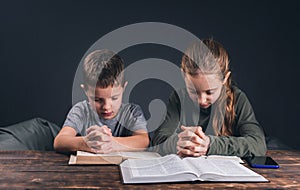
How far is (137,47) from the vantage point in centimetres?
247

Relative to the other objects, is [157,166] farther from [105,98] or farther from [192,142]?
[105,98]

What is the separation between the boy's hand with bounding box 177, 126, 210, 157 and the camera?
4.74ft

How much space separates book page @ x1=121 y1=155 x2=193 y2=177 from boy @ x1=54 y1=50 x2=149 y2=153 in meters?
0.17

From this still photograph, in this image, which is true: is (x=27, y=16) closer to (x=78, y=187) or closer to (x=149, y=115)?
(x=149, y=115)

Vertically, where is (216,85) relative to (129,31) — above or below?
below

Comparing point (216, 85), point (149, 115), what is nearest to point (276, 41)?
point (149, 115)

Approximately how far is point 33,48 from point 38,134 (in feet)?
1.77

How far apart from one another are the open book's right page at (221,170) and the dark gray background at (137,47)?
1156 mm

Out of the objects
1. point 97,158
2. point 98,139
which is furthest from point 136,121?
point 97,158

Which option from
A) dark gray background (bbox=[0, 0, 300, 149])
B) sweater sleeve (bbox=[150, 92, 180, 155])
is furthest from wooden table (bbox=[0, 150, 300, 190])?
dark gray background (bbox=[0, 0, 300, 149])

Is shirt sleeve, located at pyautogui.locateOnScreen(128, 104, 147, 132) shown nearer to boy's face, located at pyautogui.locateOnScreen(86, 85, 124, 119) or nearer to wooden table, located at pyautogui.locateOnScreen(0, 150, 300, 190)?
boy's face, located at pyautogui.locateOnScreen(86, 85, 124, 119)

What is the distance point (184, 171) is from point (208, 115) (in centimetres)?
63

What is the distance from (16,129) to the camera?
2.06m

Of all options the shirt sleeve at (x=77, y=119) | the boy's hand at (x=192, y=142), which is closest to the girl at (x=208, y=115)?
the boy's hand at (x=192, y=142)
